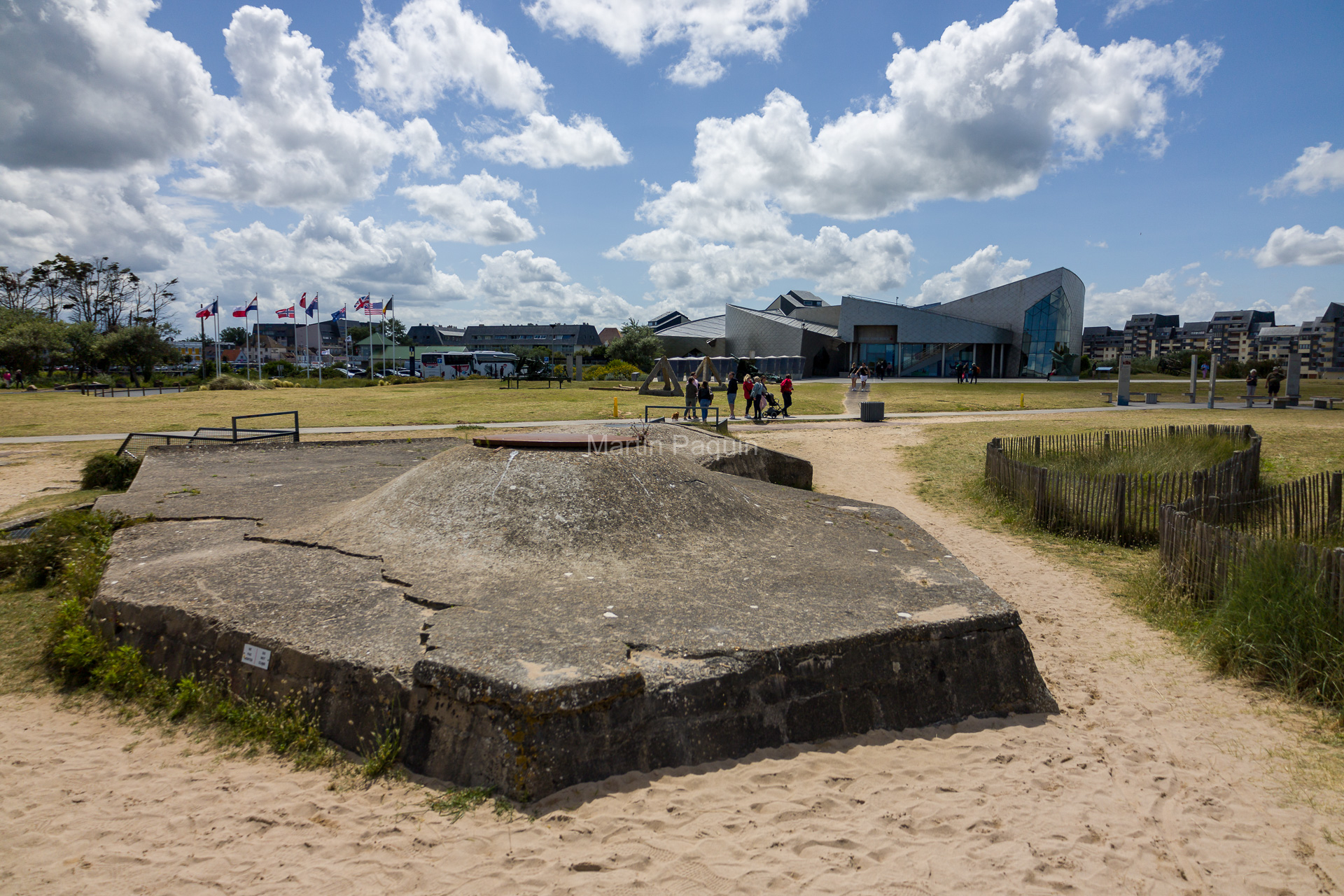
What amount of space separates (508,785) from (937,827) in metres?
2.36

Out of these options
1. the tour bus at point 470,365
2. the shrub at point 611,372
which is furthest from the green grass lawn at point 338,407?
the tour bus at point 470,365

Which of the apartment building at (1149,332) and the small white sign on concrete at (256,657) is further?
the apartment building at (1149,332)

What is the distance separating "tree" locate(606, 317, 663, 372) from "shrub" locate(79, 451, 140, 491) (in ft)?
182

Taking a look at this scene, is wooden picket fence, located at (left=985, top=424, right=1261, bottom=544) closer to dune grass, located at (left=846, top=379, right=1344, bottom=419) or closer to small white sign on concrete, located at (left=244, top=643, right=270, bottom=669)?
small white sign on concrete, located at (left=244, top=643, right=270, bottom=669)

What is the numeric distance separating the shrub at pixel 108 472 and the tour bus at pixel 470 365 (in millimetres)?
64783

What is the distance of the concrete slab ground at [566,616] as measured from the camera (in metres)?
4.26

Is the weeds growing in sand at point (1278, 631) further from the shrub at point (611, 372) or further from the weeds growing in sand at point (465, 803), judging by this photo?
the shrub at point (611, 372)

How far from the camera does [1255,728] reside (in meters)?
5.03

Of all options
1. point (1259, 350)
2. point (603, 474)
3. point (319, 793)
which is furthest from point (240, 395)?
point (1259, 350)

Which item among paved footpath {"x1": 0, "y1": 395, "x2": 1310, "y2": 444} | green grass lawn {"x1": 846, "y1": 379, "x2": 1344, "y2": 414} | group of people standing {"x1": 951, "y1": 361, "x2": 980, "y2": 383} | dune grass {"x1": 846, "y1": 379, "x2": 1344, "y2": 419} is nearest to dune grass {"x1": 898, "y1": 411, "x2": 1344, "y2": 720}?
paved footpath {"x1": 0, "y1": 395, "x2": 1310, "y2": 444}

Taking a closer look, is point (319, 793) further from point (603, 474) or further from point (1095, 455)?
point (1095, 455)

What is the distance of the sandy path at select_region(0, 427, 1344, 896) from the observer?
3.49 metres

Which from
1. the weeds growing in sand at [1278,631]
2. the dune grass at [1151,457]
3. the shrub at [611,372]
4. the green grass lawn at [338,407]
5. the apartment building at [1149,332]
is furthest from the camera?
the apartment building at [1149,332]

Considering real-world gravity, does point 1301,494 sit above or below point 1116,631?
above
